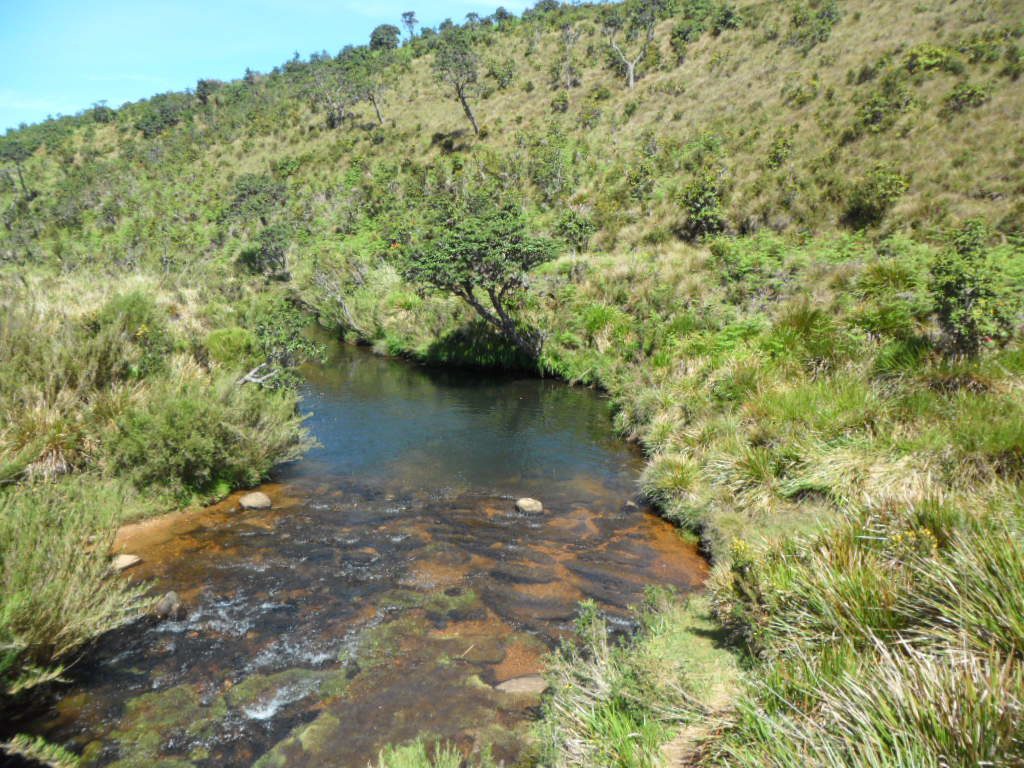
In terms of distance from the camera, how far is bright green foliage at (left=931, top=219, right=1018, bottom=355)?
8.34 m

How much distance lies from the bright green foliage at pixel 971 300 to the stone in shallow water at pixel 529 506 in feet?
23.1

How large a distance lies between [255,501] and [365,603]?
3674 mm

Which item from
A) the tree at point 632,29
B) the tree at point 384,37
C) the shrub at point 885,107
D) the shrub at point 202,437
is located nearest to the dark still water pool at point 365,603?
the shrub at point 202,437

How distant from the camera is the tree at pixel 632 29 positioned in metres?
44.7

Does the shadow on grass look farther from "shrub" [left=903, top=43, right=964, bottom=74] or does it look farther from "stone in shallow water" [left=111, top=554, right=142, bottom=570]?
"shrub" [left=903, top=43, right=964, bottom=74]

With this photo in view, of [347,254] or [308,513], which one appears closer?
[308,513]

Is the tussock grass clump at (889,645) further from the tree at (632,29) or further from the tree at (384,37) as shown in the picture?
the tree at (384,37)

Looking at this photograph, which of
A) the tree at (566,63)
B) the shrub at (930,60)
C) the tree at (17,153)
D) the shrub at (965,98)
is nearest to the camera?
the shrub at (965,98)

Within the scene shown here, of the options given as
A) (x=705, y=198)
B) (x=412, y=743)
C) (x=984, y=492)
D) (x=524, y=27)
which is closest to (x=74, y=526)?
(x=412, y=743)

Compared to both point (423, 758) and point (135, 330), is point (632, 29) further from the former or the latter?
point (423, 758)

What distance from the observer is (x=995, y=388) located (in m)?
7.67

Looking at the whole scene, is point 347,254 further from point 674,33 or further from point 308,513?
point 674,33

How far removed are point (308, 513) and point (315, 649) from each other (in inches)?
145

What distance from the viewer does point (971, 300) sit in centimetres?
855
